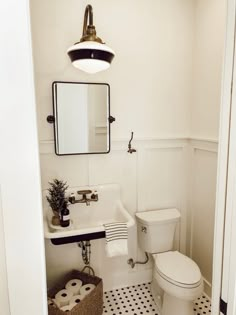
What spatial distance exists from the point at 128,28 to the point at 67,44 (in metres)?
0.53

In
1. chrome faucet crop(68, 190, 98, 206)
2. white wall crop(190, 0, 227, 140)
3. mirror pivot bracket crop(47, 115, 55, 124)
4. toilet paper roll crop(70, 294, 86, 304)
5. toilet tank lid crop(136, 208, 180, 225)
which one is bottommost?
toilet paper roll crop(70, 294, 86, 304)

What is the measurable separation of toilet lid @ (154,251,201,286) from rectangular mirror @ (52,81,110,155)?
1006 mm

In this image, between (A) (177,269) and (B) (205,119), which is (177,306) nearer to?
(A) (177,269)

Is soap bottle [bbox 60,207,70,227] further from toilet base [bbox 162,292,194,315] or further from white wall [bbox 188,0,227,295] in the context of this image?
white wall [bbox 188,0,227,295]

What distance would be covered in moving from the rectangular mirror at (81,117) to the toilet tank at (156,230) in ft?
2.30

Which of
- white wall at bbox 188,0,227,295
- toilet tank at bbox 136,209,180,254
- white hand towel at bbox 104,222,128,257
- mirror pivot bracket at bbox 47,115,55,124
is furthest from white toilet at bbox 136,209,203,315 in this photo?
mirror pivot bracket at bbox 47,115,55,124

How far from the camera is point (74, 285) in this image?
1.93 meters

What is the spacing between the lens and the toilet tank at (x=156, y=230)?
2.07 metres

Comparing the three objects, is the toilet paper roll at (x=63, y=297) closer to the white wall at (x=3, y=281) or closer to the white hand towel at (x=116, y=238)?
the white hand towel at (x=116, y=238)

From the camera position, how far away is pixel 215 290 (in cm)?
82

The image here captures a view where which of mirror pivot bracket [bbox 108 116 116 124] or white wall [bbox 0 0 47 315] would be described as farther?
mirror pivot bracket [bbox 108 116 116 124]

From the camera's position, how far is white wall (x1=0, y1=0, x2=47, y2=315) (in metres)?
0.49

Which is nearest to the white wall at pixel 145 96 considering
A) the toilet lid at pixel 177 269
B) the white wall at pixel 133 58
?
the white wall at pixel 133 58

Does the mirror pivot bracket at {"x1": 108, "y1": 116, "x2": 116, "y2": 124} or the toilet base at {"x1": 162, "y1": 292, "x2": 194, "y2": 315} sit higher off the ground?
the mirror pivot bracket at {"x1": 108, "y1": 116, "x2": 116, "y2": 124}
